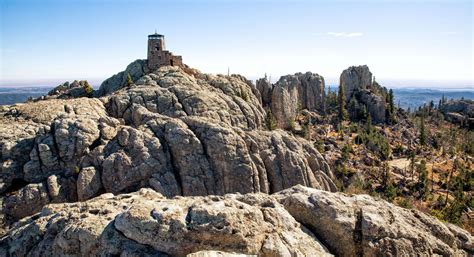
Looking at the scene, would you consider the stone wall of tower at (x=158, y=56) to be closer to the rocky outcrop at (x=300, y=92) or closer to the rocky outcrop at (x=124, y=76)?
the rocky outcrop at (x=124, y=76)

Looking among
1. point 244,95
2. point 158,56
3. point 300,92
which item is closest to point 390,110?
point 300,92

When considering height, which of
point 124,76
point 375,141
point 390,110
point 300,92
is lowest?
point 375,141

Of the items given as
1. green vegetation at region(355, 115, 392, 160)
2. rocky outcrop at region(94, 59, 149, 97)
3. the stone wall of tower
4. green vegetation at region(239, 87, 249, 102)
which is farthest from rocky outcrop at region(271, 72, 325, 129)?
rocky outcrop at region(94, 59, 149, 97)

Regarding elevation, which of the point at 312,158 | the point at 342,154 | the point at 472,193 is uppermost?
the point at 312,158

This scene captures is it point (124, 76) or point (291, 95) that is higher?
point (124, 76)

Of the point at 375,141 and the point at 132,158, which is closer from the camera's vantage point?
the point at 132,158

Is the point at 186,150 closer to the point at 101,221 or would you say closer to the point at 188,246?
the point at 101,221

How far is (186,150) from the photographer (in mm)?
57438

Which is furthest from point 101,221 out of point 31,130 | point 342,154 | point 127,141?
point 342,154

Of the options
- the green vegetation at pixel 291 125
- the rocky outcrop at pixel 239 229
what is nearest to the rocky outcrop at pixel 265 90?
the green vegetation at pixel 291 125

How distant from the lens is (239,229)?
2242cm

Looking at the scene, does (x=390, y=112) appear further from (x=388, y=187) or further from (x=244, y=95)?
(x=244, y=95)

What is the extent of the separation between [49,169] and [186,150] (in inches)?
818

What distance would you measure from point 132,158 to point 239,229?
116 feet
